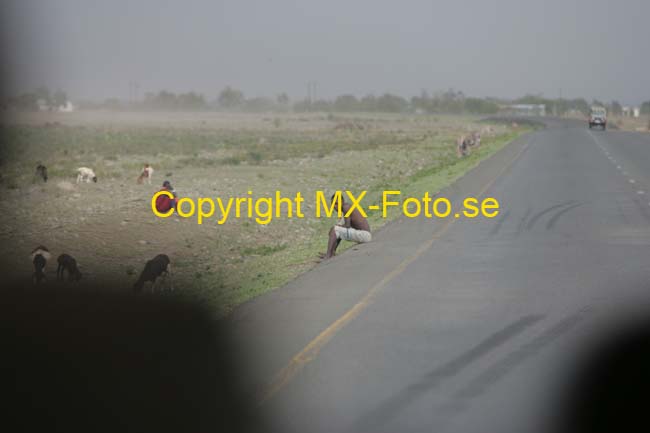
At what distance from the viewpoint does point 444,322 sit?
10.2 metres

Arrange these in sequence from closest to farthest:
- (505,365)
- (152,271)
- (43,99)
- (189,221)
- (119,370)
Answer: (505,365) < (119,370) < (152,271) < (189,221) < (43,99)

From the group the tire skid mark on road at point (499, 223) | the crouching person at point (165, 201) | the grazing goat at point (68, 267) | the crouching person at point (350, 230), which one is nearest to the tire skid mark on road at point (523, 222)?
the tire skid mark on road at point (499, 223)

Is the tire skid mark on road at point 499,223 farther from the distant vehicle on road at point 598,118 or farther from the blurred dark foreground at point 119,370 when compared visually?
the distant vehicle on road at point 598,118

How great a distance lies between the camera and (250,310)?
11.5 meters

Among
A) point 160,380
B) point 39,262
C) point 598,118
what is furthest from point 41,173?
point 598,118

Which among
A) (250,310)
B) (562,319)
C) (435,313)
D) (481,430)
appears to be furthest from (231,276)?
(481,430)

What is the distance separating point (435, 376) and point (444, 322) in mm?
2203

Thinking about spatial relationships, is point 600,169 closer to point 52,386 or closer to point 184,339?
point 184,339

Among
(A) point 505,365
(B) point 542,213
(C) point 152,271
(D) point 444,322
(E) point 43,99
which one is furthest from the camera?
(E) point 43,99

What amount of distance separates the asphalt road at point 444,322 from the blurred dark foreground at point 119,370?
0.36m

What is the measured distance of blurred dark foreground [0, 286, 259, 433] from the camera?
7254mm

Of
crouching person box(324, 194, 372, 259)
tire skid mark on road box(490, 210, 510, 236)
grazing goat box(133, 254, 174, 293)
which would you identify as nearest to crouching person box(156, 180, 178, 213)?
crouching person box(324, 194, 372, 259)

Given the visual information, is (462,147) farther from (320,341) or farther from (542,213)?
(320,341)

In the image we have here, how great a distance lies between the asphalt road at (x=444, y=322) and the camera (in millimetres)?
7211
